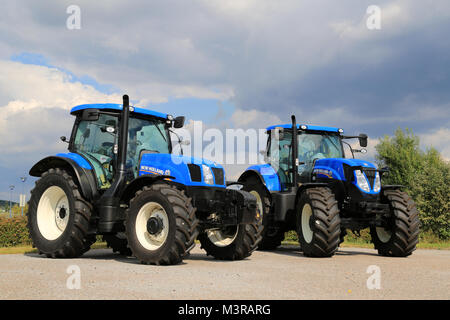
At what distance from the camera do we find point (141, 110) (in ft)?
32.3

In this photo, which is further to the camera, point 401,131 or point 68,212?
point 401,131

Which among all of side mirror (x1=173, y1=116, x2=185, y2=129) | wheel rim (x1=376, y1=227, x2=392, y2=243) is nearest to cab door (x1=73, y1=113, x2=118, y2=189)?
side mirror (x1=173, y1=116, x2=185, y2=129)

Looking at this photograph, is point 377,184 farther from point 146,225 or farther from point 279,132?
point 146,225

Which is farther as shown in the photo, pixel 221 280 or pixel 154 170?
pixel 154 170

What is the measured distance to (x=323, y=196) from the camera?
A: 10.4 meters

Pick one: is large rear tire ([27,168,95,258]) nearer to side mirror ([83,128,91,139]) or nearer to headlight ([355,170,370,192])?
side mirror ([83,128,91,139])

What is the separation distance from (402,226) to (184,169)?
17.0 feet

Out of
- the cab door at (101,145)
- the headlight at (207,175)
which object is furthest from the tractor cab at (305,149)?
the cab door at (101,145)

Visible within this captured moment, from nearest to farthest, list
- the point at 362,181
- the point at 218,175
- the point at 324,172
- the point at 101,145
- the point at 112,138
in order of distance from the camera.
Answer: the point at 218,175 < the point at 112,138 < the point at 101,145 < the point at 362,181 < the point at 324,172

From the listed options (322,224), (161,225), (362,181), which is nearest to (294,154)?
(362,181)

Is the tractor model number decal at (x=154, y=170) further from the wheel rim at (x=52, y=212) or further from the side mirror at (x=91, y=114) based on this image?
the wheel rim at (x=52, y=212)
